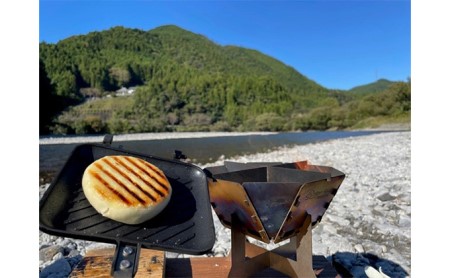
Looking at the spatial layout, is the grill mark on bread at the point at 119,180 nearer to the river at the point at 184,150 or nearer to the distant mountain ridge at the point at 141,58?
the river at the point at 184,150

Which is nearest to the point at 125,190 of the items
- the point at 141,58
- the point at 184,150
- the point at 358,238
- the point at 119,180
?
the point at 119,180

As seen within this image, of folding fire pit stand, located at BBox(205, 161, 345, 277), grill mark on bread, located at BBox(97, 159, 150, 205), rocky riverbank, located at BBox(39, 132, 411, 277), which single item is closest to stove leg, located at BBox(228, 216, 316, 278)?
folding fire pit stand, located at BBox(205, 161, 345, 277)

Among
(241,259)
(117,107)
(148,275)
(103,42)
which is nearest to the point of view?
(148,275)

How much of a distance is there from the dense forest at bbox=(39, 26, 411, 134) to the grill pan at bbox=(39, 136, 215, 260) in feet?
75.4

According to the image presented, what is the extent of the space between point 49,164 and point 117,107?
1345 inches

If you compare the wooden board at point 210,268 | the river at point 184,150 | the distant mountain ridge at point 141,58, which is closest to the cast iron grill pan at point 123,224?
the wooden board at point 210,268

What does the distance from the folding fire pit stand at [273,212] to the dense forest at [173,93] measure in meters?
23.3

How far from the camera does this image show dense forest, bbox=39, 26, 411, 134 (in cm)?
3272

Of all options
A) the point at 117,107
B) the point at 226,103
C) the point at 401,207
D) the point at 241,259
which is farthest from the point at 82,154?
the point at 226,103

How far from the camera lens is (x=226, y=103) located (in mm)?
47375

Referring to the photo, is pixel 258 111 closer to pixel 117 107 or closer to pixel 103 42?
pixel 117 107

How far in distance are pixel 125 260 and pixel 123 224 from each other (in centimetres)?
16

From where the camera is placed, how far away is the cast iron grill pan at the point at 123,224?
41.0 inches
